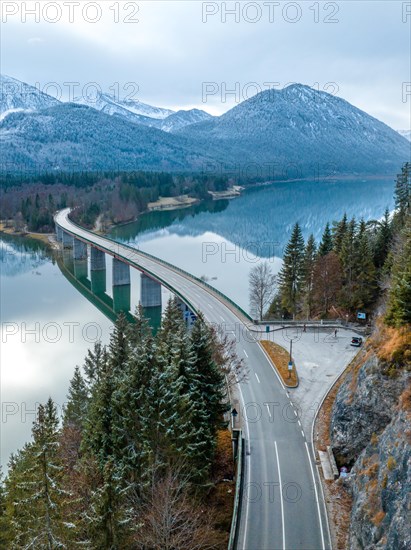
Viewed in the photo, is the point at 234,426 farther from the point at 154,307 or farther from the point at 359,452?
the point at 154,307

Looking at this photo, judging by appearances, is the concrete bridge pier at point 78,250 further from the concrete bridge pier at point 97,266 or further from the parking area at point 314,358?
the parking area at point 314,358

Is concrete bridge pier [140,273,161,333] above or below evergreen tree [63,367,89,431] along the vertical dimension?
above

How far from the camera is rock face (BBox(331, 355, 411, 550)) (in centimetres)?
1534

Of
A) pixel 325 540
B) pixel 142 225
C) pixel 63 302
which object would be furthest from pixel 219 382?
pixel 142 225

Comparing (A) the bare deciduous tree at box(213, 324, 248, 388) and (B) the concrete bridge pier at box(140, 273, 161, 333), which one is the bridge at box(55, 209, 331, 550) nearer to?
(A) the bare deciduous tree at box(213, 324, 248, 388)

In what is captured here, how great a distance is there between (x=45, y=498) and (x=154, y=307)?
155ft

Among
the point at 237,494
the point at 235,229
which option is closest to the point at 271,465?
the point at 237,494

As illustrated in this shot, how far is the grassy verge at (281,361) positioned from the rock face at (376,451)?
5.65 meters

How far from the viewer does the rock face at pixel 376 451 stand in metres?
15.3

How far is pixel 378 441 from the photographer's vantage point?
1992 centimetres

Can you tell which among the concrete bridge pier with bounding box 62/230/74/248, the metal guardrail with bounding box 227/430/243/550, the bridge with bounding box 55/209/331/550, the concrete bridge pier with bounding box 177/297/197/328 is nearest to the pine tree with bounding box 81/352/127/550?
the metal guardrail with bounding box 227/430/243/550

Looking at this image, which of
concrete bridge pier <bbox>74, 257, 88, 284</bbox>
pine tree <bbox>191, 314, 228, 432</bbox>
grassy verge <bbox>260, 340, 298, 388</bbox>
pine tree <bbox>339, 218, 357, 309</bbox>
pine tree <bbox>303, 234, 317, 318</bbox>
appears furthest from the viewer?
concrete bridge pier <bbox>74, 257, 88, 284</bbox>

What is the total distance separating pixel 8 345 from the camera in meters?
49.0

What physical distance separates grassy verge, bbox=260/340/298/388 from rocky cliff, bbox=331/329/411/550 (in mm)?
5552
